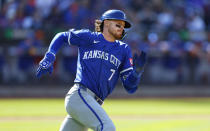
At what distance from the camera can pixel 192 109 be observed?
40.6 feet

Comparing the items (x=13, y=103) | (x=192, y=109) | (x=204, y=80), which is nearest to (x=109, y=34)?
(x=192, y=109)

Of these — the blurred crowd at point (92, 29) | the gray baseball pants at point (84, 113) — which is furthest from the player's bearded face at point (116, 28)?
the blurred crowd at point (92, 29)

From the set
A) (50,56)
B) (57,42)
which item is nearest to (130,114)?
(57,42)

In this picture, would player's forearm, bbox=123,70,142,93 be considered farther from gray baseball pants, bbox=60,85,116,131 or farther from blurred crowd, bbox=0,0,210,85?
blurred crowd, bbox=0,0,210,85

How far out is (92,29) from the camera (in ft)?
49.0

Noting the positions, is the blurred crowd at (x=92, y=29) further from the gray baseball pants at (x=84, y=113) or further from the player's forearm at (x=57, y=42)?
the gray baseball pants at (x=84, y=113)

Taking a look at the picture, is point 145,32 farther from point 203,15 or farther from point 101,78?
point 101,78

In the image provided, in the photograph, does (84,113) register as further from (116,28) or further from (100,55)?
(116,28)

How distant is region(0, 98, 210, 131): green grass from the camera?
9008mm

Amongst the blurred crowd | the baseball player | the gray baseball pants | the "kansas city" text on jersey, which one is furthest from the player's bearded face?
the blurred crowd

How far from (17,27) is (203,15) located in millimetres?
7172

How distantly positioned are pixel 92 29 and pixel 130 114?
459 cm

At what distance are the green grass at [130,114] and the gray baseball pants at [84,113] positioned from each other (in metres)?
3.47

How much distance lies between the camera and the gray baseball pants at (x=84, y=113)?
4758 millimetres
